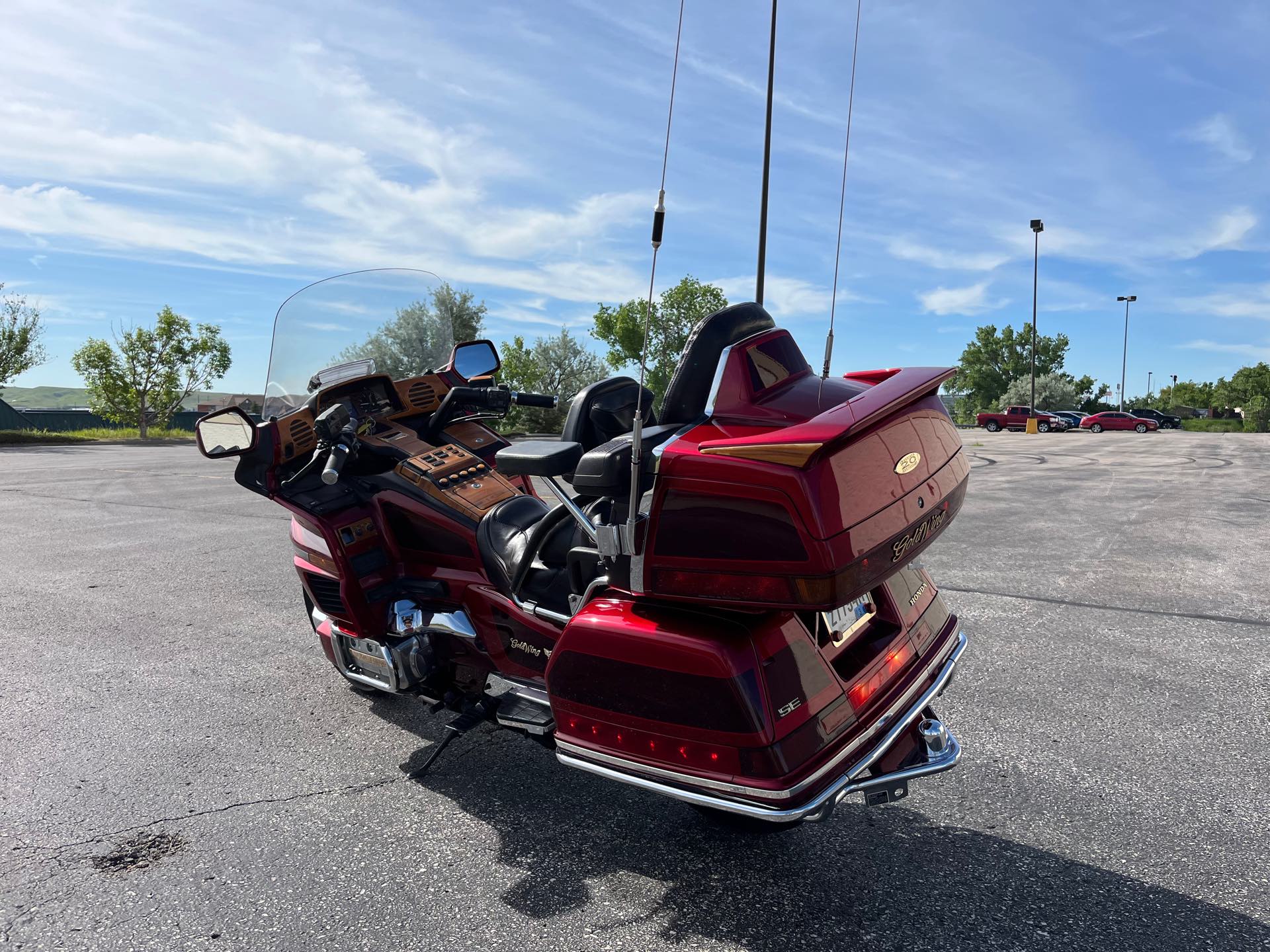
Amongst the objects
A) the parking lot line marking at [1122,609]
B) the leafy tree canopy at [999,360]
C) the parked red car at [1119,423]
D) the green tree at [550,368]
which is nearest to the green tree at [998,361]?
the leafy tree canopy at [999,360]

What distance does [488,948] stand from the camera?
2.29 metres

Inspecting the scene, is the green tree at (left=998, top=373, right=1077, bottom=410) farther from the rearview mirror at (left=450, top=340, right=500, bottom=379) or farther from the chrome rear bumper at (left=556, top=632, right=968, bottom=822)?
the chrome rear bumper at (left=556, top=632, right=968, bottom=822)

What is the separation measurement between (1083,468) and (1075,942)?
714 inches

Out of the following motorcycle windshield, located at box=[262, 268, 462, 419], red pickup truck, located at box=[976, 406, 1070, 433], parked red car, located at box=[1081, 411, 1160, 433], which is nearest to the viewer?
motorcycle windshield, located at box=[262, 268, 462, 419]

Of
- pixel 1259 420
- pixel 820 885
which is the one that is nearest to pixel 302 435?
pixel 820 885

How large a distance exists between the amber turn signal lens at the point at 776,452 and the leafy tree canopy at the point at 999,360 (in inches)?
3723

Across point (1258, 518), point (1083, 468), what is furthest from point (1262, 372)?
point (1258, 518)

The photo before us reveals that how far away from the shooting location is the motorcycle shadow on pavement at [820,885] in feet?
7.61

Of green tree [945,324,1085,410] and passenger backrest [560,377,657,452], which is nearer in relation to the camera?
passenger backrest [560,377,657,452]

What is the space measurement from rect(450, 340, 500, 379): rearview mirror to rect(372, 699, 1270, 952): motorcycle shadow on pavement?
2.00 m

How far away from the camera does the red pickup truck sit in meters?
47.8

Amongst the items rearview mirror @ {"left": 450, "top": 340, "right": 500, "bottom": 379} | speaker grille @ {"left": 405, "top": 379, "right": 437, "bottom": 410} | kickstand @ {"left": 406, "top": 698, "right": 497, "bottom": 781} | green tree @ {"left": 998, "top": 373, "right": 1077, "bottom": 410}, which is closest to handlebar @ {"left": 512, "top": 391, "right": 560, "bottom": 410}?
rearview mirror @ {"left": 450, "top": 340, "right": 500, "bottom": 379}

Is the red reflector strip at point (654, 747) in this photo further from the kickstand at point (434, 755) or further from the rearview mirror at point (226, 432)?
the rearview mirror at point (226, 432)

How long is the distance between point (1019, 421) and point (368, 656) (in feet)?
167
